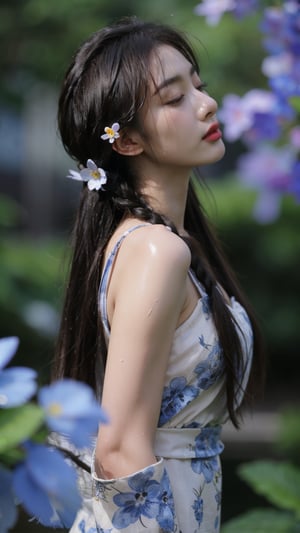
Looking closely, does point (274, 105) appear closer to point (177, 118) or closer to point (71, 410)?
point (177, 118)

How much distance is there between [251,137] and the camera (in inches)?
107

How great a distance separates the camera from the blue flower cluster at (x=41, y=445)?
868mm

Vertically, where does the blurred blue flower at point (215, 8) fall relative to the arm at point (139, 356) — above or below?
above

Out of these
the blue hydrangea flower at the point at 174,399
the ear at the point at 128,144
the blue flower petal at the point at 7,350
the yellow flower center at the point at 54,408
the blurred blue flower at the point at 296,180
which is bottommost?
the blue hydrangea flower at the point at 174,399

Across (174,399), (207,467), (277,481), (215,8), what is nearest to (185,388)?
(174,399)

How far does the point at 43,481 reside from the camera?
859mm

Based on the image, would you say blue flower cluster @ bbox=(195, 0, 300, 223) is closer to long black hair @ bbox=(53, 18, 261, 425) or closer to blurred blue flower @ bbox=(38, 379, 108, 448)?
long black hair @ bbox=(53, 18, 261, 425)

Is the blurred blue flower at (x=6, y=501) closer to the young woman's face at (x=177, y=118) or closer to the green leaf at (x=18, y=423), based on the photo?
the green leaf at (x=18, y=423)

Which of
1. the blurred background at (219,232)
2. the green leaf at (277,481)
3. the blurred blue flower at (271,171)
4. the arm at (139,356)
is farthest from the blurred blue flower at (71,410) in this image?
the blurred blue flower at (271,171)

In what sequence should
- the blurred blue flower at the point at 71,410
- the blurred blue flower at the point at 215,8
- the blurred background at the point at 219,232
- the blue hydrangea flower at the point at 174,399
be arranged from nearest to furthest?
the blurred blue flower at the point at 71,410, the blue hydrangea flower at the point at 174,399, the blurred blue flower at the point at 215,8, the blurred background at the point at 219,232

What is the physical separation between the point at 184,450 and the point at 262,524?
37.2 inches

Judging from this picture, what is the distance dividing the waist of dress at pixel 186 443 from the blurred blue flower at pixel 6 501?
32.4 inches

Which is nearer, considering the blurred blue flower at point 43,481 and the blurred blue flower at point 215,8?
the blurred blue flower at point 43,481

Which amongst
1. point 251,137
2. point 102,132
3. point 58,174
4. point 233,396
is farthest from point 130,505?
point 58,174
